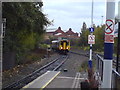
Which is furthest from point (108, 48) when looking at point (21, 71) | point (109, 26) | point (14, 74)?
point (21, 71)

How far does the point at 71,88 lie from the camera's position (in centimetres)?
1093

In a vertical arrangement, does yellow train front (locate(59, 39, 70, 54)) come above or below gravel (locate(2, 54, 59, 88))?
above

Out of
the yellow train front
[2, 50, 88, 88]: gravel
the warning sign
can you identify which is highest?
the warning sign

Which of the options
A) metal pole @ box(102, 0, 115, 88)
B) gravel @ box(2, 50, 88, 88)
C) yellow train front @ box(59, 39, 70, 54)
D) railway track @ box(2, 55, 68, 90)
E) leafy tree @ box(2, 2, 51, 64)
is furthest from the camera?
yellow train front @ box(59, 39, 70, 54)

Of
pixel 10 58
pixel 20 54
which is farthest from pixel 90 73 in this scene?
pixel 20 54

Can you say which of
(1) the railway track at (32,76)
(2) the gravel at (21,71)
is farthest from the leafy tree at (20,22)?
(1) the railway track at (32,76)

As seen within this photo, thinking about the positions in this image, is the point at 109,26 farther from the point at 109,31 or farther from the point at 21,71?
the point at 21,71

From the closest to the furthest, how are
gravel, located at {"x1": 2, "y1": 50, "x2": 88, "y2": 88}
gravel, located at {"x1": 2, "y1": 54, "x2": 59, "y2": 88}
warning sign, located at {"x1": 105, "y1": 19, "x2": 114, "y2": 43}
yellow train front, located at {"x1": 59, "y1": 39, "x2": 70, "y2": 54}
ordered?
warning sign, located at {"x1": 105, "y1": 19, "x2": 114, "y2": 43}
gravel, located at {"x1": 2, "y1": 54, "x2": 59, "y2": 88}
gravel, located at {"x1": 2, "y1": 50, "x2": 88, "y2": 88}
yellow train front, located at {"x1": 59, "y1": 39, "x2": 70, "y2": 54}

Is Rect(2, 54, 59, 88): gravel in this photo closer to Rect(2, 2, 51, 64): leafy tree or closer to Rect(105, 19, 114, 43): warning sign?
Rect(2, 2, 51, 64): leafy tree

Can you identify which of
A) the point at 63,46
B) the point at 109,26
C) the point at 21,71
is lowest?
the point at 21,71

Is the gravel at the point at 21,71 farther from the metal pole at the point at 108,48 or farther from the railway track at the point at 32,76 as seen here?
the metal pole at the point at 108,48

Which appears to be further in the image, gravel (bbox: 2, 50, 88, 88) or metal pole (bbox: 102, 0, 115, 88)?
gravel (bbox: 2, 50, 88, 88)

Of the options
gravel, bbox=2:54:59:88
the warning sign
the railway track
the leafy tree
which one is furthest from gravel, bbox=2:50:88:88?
the warning sign

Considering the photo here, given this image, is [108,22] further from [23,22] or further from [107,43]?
[23,22]
